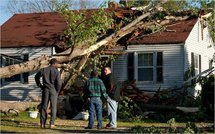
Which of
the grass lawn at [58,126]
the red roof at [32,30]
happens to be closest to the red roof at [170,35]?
the red roof at [32,30]

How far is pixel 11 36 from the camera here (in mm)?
25781

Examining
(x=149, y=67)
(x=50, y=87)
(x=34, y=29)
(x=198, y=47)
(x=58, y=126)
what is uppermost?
(x=34, y=29)

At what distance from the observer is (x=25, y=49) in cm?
2444

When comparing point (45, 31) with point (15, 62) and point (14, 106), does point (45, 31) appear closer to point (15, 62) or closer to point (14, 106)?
point (15, 62)

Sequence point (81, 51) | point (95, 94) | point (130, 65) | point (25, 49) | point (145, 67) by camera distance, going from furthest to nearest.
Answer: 1. point (25, 49)
2. point (130, 65)
3. point (145, 67)
4. point (81, 51)
5. point (95, 94)

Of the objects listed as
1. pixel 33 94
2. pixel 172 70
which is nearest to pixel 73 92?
pixel 33 94

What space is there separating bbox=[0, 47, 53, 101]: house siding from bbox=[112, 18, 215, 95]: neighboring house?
387cm

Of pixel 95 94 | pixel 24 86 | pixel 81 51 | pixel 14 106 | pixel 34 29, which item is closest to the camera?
pixel 95 94

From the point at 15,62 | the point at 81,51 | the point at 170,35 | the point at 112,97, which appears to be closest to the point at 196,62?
the point at 170,35

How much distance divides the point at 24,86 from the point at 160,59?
6983mm

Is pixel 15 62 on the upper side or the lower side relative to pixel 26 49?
lower

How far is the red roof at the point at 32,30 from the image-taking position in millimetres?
24611

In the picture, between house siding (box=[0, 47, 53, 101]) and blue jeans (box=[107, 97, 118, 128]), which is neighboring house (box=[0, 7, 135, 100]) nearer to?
house siding (box=[0, 47, 53, 101])

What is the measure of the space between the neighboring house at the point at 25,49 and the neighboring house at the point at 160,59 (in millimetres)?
3650
